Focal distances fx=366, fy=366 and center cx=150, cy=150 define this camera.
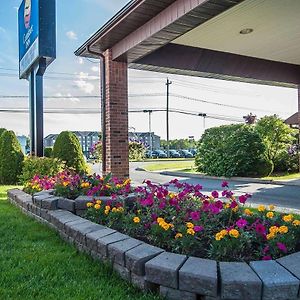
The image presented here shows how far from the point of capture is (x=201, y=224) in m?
3.38

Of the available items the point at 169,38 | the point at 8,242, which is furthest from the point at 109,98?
the point at 8,242

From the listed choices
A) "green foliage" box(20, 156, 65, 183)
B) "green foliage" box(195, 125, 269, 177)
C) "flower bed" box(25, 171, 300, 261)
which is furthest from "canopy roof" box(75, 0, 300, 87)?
"green foliage" box(195, 125, 269, 177)

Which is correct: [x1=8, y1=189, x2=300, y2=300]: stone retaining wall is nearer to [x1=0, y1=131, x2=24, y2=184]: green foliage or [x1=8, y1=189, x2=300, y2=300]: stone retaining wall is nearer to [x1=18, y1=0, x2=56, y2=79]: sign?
[x1=18, y1=0, x2=56, y2=79]: sign

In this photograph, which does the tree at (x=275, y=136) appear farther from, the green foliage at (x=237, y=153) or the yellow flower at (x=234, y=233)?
the yellow flower at (x=234, y=233)

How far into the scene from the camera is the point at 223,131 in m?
15.0

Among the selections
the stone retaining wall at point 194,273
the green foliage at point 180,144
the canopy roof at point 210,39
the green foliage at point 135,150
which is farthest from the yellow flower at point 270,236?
the green foliage at point 180,144

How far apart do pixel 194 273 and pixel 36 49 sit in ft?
29.6

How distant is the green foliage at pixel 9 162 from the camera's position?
12172mm

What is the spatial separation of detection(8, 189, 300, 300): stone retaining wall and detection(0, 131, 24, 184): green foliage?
9.72 meters

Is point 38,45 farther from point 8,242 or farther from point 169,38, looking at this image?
point 8,242

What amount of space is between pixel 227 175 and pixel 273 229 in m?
11.4

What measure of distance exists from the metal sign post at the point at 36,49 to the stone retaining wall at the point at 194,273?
25.3ft

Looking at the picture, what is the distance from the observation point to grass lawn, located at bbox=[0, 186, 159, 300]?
266 cm

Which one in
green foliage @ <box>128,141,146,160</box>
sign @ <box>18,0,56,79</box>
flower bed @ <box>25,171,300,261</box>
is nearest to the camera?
flower bed @ <box>25,171,300,261</box>
